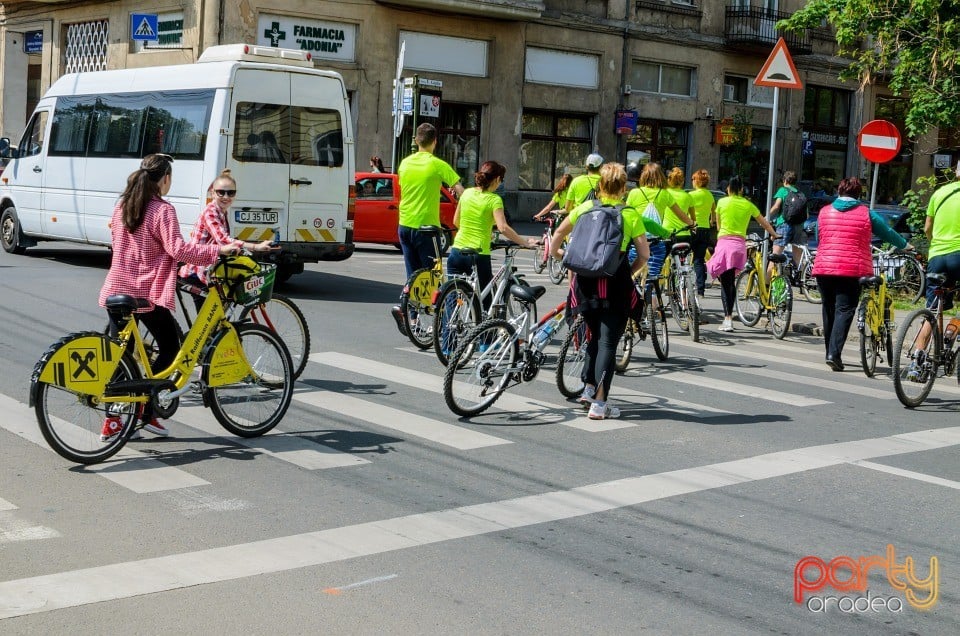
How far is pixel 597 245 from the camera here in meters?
8.34

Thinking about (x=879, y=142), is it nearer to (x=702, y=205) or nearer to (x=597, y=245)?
(x=702, y=205)

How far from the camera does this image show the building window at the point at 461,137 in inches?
1258

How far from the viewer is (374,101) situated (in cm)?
3028

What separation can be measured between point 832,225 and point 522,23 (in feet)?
74.6

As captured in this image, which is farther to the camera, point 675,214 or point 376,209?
point 376,209

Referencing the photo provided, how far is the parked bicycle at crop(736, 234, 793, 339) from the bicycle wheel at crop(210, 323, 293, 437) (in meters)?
7.67

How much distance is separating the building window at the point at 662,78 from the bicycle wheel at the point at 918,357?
88.3 ft

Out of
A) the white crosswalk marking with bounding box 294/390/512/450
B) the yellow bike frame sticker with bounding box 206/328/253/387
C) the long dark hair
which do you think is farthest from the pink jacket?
the long dark hair

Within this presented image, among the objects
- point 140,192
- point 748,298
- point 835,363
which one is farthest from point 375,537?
point 748,298

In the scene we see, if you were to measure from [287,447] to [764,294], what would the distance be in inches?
323

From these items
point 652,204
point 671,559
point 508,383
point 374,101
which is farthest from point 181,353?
point 374,101

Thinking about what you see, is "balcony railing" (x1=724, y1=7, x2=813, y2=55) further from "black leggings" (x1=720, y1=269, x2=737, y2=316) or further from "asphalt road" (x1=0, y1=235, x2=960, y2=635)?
"asphalt road" (x1=0, y1=235, x2=960, y2=635)

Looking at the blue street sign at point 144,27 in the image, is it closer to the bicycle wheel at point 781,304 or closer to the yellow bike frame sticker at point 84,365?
the bicycle wheel at point 781,304

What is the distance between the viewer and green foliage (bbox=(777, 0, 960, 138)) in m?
17.8
